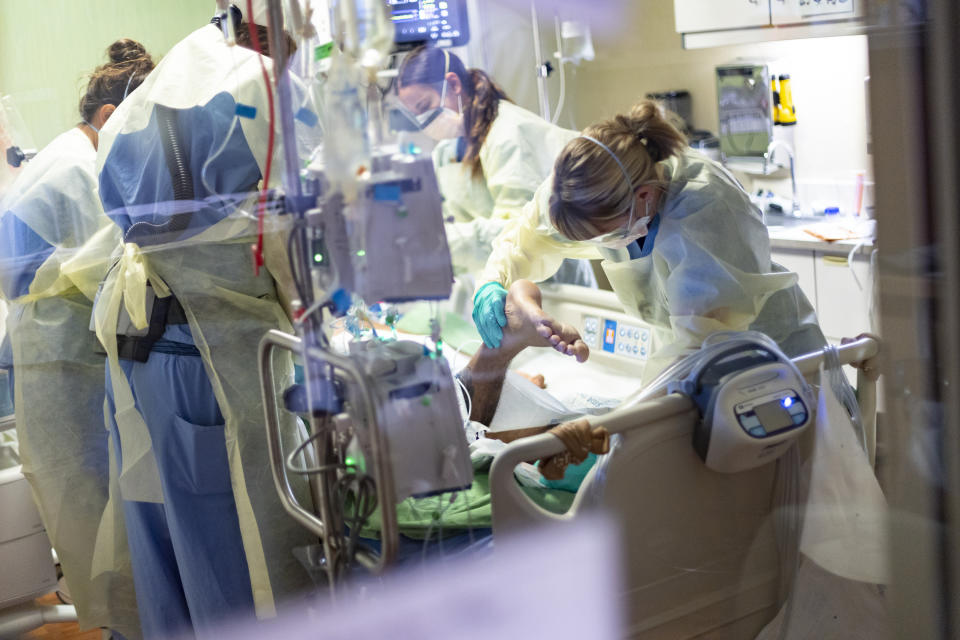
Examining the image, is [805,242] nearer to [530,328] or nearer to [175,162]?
[530,328]

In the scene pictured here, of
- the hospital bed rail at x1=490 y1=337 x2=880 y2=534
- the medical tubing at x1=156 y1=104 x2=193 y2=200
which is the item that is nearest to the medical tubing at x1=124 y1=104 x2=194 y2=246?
the medical tubing at x1=156 y1=104 x2=193 y2=200

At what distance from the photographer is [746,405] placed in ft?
4.50

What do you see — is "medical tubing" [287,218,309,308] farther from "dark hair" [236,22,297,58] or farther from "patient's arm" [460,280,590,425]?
"patient's arm" [460,280,590,425]

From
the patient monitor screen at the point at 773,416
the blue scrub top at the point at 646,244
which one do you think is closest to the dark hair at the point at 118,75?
the blue scrub top at the point at 646,244

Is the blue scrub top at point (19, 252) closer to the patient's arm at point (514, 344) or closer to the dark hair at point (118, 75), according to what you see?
the dark hair at point (118, 75)

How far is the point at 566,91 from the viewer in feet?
5.44

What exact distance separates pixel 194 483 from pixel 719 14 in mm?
1488

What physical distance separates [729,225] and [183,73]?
0.92 metres

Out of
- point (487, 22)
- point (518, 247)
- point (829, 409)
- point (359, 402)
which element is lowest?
point (829, 409)

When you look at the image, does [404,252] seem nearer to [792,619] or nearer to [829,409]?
[829,409]

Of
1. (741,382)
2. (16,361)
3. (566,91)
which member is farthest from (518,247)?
(16,361)

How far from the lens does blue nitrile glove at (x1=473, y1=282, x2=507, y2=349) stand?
5.00 ft

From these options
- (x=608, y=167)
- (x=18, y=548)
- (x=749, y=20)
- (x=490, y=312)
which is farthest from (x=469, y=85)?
(x=18, y=548)

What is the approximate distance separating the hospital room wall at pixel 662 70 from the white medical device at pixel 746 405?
0.39m
